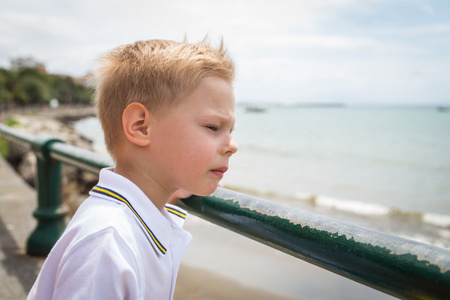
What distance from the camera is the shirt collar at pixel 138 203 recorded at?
3.36 ft

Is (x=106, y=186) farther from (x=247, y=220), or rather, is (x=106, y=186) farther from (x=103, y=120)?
(x=247, y=220)

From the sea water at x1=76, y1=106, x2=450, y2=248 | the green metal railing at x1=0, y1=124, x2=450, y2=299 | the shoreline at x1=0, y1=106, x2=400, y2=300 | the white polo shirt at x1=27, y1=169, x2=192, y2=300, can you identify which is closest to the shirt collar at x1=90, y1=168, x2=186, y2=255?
the white polo shirt at x1=27, y1=169, x2=192, y2=300

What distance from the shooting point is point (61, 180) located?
2951 millimetres

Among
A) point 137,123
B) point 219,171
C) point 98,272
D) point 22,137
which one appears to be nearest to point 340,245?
point 219,171

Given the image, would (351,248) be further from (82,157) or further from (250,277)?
(250,277)

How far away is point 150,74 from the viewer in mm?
1123

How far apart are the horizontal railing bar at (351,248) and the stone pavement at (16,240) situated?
6.77 ft

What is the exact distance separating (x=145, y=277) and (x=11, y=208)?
3671 mm

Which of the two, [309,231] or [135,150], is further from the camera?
[135,150]

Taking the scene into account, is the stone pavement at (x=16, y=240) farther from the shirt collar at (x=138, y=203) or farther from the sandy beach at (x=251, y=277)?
the shirt collar at (x=138, y=203)

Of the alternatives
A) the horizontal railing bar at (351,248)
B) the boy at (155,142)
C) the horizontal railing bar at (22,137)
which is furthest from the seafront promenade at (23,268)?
the horizontal railing bar at (351,248)

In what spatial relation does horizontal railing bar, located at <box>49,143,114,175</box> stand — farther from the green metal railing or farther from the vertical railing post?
the green metal railing

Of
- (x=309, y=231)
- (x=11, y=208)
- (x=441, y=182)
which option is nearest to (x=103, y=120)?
(x=309, y=231)

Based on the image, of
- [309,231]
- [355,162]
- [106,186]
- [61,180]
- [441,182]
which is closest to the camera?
[309,231]
